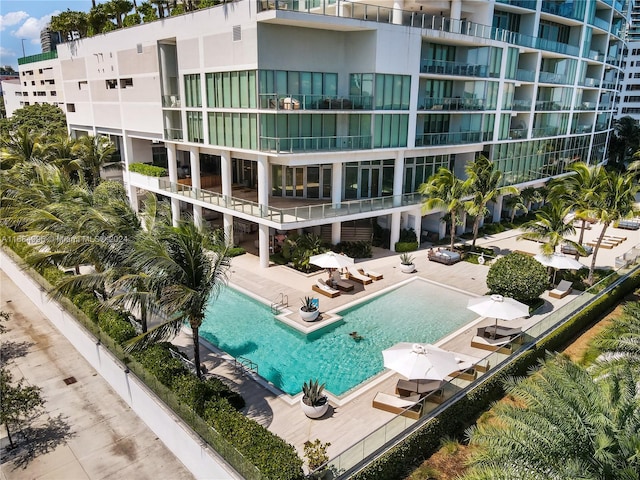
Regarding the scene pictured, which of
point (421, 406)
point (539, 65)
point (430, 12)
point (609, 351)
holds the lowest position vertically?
point (421, 406)

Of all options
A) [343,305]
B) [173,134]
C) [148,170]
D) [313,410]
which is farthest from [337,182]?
[313,410]

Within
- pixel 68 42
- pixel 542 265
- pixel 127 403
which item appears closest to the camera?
pixel 127 403

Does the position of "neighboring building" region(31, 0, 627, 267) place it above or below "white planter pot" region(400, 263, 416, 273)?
above

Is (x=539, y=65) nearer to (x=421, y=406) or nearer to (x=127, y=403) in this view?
(x=421, y=406)

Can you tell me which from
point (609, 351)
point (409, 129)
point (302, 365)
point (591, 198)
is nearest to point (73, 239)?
point (302, 365)

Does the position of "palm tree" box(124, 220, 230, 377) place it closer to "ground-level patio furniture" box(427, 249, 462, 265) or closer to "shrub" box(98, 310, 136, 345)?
"shrub" box(98, 310, 136, 345)

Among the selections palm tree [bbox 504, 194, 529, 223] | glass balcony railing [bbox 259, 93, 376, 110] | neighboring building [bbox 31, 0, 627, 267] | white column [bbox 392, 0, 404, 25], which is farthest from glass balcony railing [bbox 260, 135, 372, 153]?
palm tree [bbox 504, 194, 529, 223]
